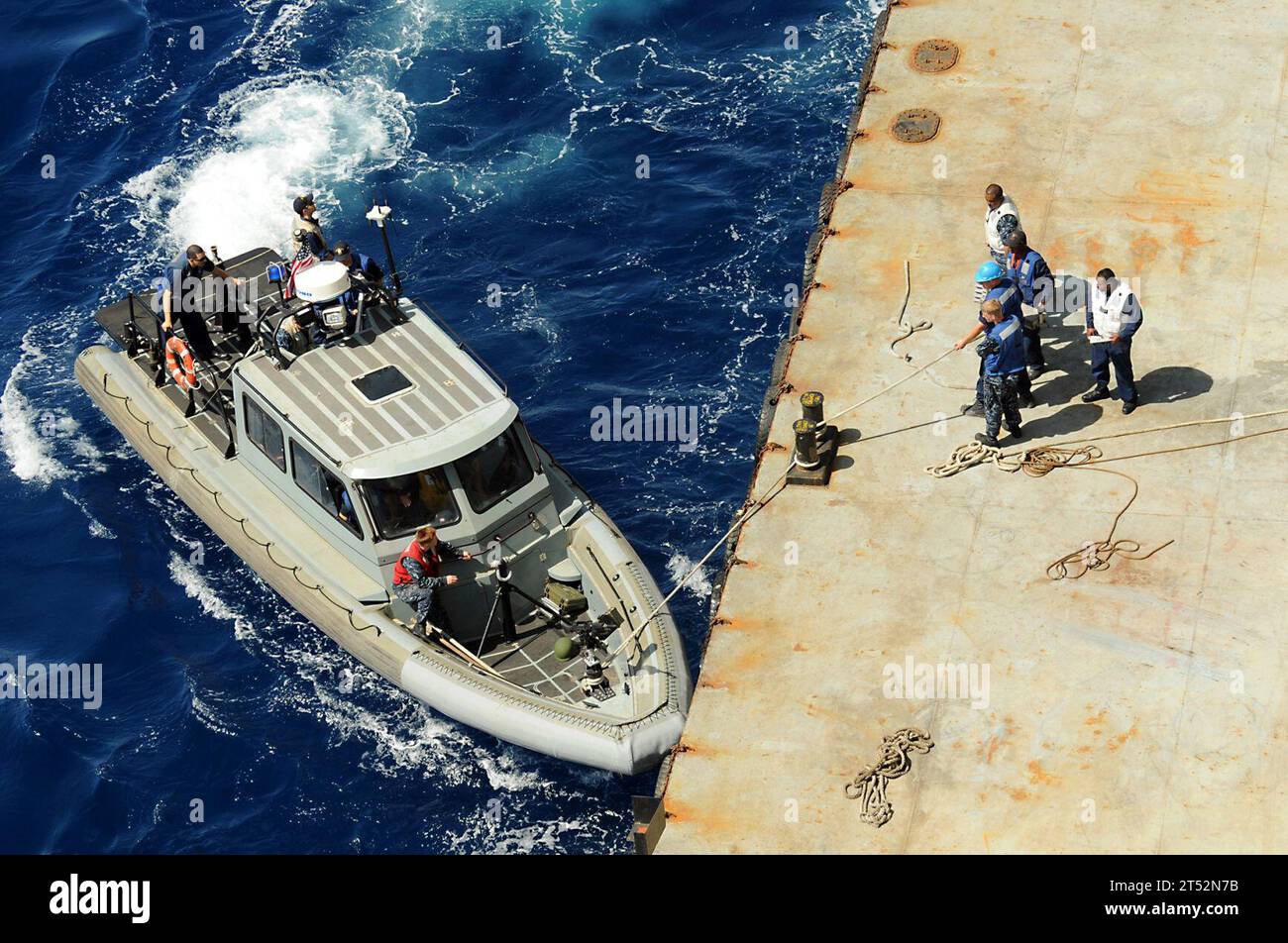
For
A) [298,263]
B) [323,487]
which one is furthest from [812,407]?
[298,263]

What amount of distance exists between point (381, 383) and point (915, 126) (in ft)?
27.4

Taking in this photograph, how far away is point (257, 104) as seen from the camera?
3422 cm

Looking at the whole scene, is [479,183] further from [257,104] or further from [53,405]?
[53,405]

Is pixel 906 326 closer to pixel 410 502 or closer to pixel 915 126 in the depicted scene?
pixel 915 126

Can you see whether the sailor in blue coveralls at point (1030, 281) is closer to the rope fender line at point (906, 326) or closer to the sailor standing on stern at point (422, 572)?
the rope fender line at point (906, 326)

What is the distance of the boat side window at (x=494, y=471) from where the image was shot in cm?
2234

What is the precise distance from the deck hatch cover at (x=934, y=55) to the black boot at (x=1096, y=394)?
674 centimetres

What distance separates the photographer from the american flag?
24.8m

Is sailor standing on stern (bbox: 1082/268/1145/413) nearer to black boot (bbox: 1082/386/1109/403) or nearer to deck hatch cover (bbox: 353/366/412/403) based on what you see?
black boot (bbox: 1082/386/1109/403)

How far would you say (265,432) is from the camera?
23906mm

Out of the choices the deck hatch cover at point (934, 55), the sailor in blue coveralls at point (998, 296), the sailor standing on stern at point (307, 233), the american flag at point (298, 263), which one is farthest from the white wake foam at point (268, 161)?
the sailor in blue coveralls at point (998, 296)

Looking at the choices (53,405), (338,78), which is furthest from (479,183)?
(53,405)
